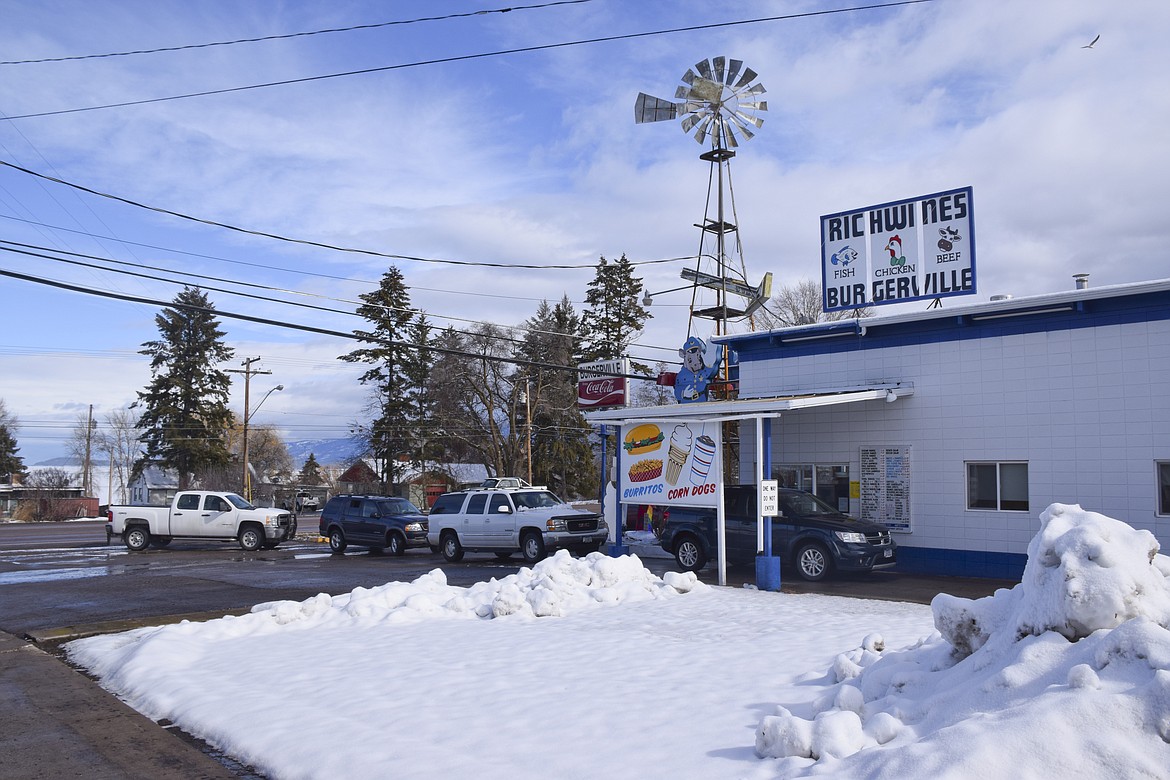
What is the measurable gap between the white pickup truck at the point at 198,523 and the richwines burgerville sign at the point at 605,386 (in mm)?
10415

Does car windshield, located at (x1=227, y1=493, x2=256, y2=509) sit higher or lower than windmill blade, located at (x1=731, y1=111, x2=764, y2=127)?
lower

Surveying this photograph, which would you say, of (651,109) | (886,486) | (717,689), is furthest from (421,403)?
(717,689)

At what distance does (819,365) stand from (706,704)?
45.4 feet

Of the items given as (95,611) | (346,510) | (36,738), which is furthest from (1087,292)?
(346,510)

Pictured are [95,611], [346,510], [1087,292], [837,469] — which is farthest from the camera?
[346,510]

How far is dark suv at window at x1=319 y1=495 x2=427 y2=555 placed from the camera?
2594 cm

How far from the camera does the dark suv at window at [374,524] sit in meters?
25.9

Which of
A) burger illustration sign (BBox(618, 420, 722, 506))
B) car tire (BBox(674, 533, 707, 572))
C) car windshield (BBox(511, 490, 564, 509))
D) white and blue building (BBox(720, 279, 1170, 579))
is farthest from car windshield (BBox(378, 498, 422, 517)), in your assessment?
white and blue building (BBox(720, 279, 1170, 579))

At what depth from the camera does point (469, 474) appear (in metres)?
68.4

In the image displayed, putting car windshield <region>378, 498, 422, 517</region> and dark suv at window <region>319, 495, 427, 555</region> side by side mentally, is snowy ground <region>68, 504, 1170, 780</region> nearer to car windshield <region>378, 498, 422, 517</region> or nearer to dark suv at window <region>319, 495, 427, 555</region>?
dark suv at window <region>319, 495, 427, 555</region>

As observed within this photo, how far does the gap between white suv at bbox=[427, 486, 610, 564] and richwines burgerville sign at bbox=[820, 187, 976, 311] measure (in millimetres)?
7766

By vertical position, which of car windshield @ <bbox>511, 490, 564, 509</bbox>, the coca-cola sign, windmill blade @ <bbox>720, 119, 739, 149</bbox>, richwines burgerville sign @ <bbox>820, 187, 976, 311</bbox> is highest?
windmill blade @ <bbox>720, 119, 739, 149</bbox>

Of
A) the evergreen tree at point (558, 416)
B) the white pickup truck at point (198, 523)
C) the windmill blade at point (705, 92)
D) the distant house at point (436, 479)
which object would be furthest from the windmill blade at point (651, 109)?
the distant house at point (436, 479)

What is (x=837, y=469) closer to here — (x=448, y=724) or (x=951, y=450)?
(x=951, y=450)
